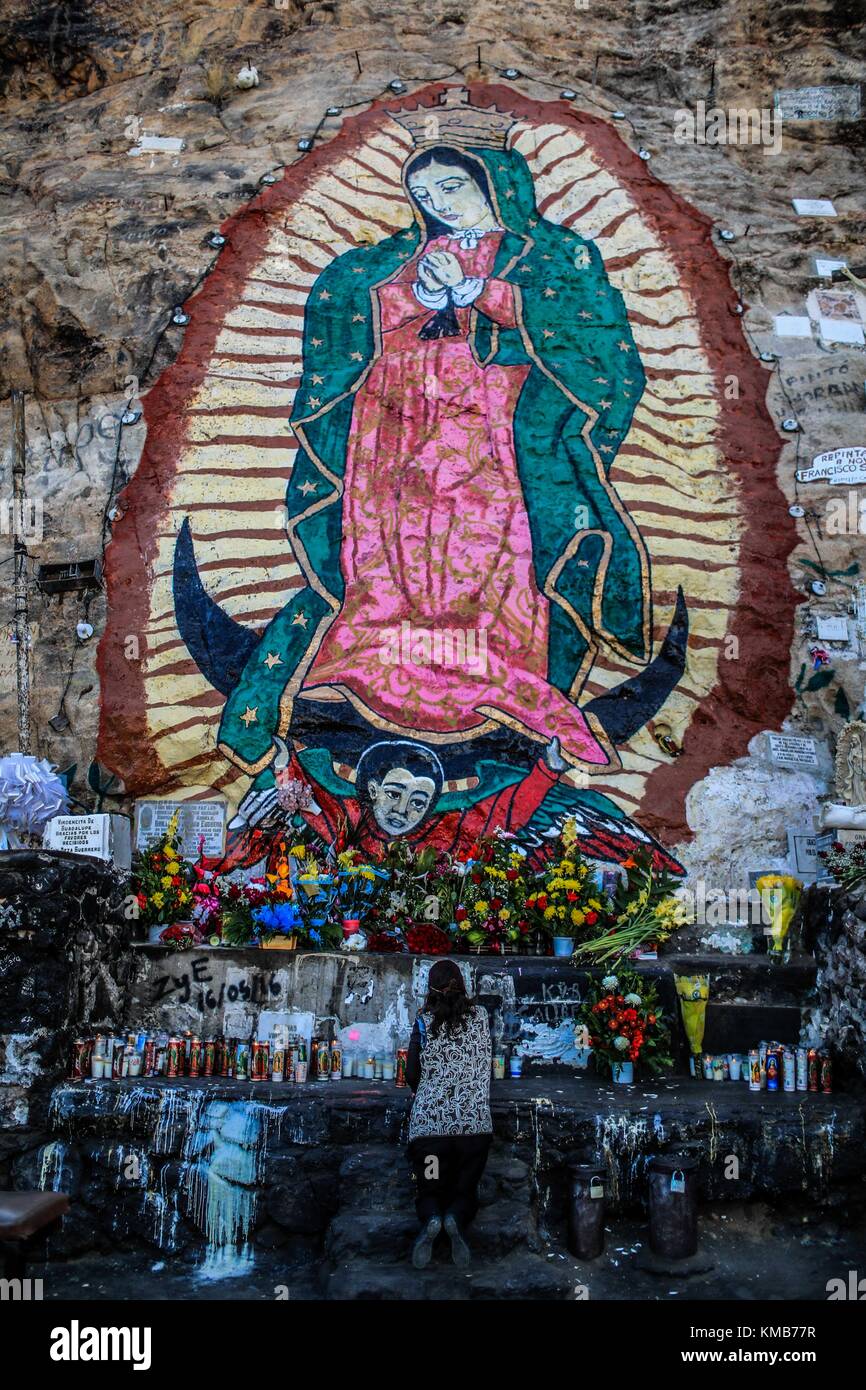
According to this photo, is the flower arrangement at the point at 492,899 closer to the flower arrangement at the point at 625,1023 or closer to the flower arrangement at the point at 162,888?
the flower arrangement at the point at 625,1023

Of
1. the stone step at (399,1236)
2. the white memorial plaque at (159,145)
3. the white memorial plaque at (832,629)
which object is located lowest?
the stone step at (399,1236)

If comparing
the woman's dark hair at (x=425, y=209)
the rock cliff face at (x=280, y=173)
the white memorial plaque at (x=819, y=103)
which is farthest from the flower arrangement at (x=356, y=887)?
the white memorial plaque at (x=819, y=103)

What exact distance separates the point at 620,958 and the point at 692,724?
241 centimetres

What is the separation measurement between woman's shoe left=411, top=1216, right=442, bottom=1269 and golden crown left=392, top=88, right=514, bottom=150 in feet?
29.5

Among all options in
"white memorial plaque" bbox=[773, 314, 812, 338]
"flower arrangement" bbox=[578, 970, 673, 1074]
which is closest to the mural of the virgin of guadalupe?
"white memorial plaque" bbox=[773, 314, 812, 338]

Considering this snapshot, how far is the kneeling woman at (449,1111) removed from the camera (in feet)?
18.7

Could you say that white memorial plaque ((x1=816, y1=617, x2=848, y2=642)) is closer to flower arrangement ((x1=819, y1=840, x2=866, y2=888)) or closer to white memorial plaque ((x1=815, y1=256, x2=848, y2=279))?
flower arrangement ((x1=819, y1=840, x2=866, y2=888))

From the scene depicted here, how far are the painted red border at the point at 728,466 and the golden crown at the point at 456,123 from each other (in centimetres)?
13

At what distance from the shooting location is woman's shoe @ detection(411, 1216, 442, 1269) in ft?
18.1

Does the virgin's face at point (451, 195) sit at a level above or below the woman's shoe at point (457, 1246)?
above

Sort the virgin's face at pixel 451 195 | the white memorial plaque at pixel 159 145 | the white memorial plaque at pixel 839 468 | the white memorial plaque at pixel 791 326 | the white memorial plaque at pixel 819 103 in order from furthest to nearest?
1. the white memorial plaque at pixel 819 103
2. the white memorial plaque at pixel 159 145
3. the virgin's face at pixel 451 195
4. the white memorial plaque at pixel 791 326
5. the white memorial plaque at pixel 839 468

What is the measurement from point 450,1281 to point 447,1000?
117cm

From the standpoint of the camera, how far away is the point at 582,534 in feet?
33.0

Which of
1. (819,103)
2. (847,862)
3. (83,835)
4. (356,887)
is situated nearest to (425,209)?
(819,103)
